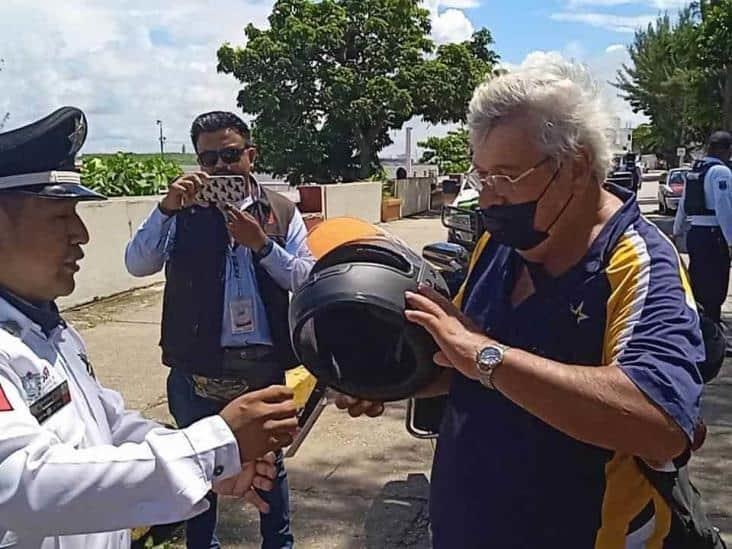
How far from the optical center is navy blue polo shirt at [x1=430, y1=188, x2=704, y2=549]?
5.60 ft

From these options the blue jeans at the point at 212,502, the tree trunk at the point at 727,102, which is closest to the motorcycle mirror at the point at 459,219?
the blue jeans at the point at 212,502

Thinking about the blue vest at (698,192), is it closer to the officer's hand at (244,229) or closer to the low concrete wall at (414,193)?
the officer's hand at (244,229)

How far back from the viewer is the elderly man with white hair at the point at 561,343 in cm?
167

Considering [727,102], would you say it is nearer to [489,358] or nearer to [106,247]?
[106,247]

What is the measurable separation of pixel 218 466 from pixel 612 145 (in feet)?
3.58

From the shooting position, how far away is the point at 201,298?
3340 mm

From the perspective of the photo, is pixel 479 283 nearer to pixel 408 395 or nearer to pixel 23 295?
pixel 408 395

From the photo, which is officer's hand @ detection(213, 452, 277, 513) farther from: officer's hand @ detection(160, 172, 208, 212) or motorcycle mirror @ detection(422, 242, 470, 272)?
motorcycle mirror @ detection(422, 242, 470, 272)

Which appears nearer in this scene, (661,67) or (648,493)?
(648,493)

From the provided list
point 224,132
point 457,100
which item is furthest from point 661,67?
point 224,132

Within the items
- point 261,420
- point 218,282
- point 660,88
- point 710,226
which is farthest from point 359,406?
point 660,88

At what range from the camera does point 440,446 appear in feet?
7.11

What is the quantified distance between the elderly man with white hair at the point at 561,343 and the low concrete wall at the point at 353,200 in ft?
45.8

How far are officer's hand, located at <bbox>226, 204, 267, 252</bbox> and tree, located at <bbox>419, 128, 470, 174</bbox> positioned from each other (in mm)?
26134
